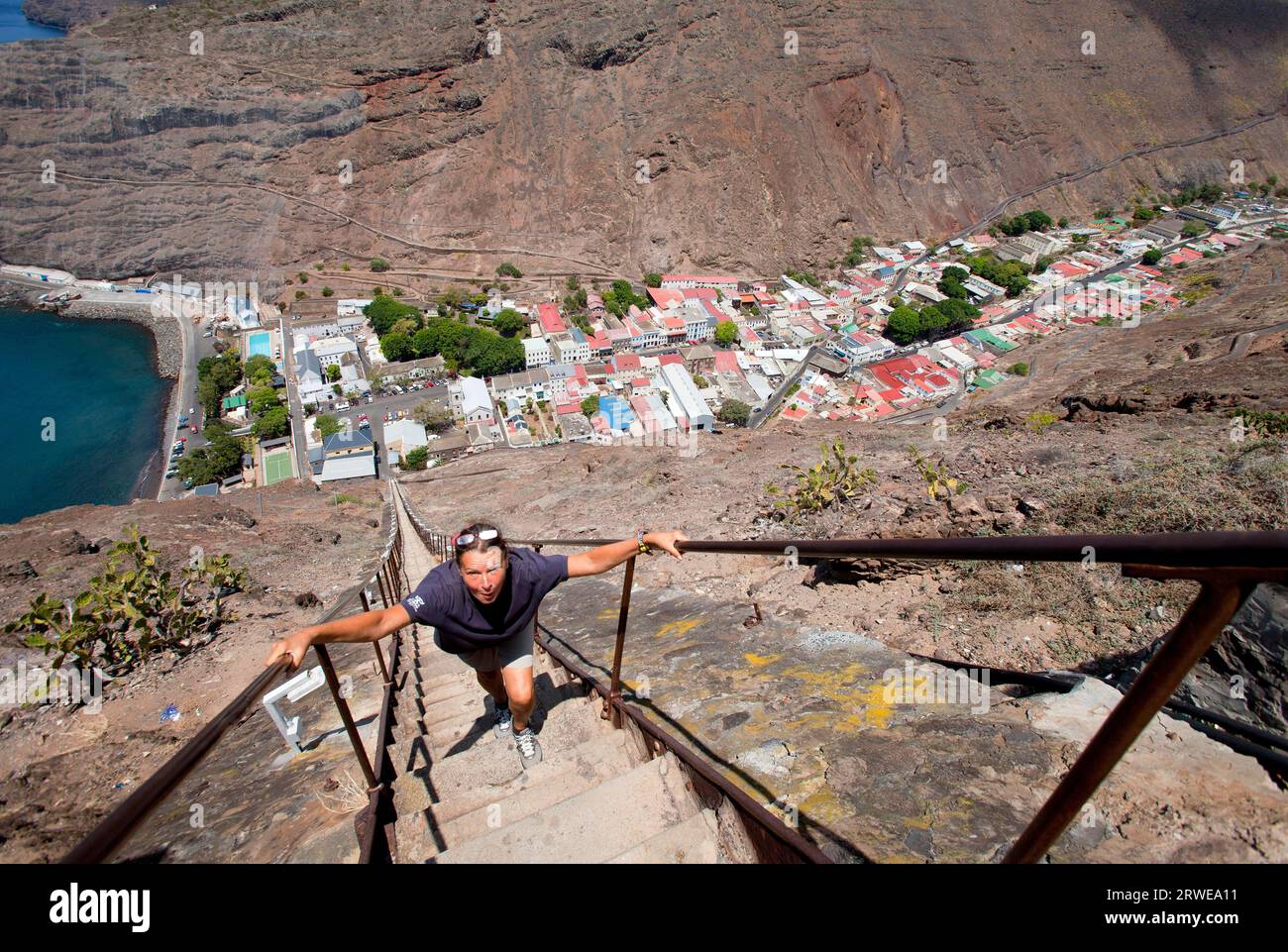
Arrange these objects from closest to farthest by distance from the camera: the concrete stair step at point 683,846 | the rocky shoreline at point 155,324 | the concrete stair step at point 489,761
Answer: the concrete stair step at point 683,846
the concrete stair step at point 489,761
the rocky shoreline at point 155,324

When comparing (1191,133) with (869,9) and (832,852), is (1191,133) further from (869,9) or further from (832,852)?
(832,852)

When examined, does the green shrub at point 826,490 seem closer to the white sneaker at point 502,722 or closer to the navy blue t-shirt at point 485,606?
the white sneaker at point 502,722

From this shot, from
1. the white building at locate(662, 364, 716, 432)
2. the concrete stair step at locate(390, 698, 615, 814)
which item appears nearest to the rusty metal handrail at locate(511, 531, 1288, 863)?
the concrete stair step at locate(390, 698, 615, 814)

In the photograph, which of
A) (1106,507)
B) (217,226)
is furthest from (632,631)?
(217,226)

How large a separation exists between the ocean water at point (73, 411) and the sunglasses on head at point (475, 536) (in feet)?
125

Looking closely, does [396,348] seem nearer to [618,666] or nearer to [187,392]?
[187,392]

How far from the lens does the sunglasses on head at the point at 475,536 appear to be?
3232 millimetres

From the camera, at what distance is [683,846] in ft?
8.64

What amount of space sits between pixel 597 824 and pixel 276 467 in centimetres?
3605

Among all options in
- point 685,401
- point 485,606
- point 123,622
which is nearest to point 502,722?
point 485,606

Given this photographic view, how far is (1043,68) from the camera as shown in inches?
2400

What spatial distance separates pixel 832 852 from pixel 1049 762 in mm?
1121

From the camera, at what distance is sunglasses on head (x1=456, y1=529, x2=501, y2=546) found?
323 cm

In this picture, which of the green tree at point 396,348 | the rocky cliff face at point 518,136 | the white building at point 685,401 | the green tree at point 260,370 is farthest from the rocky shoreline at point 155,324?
the white building at point 685,401
